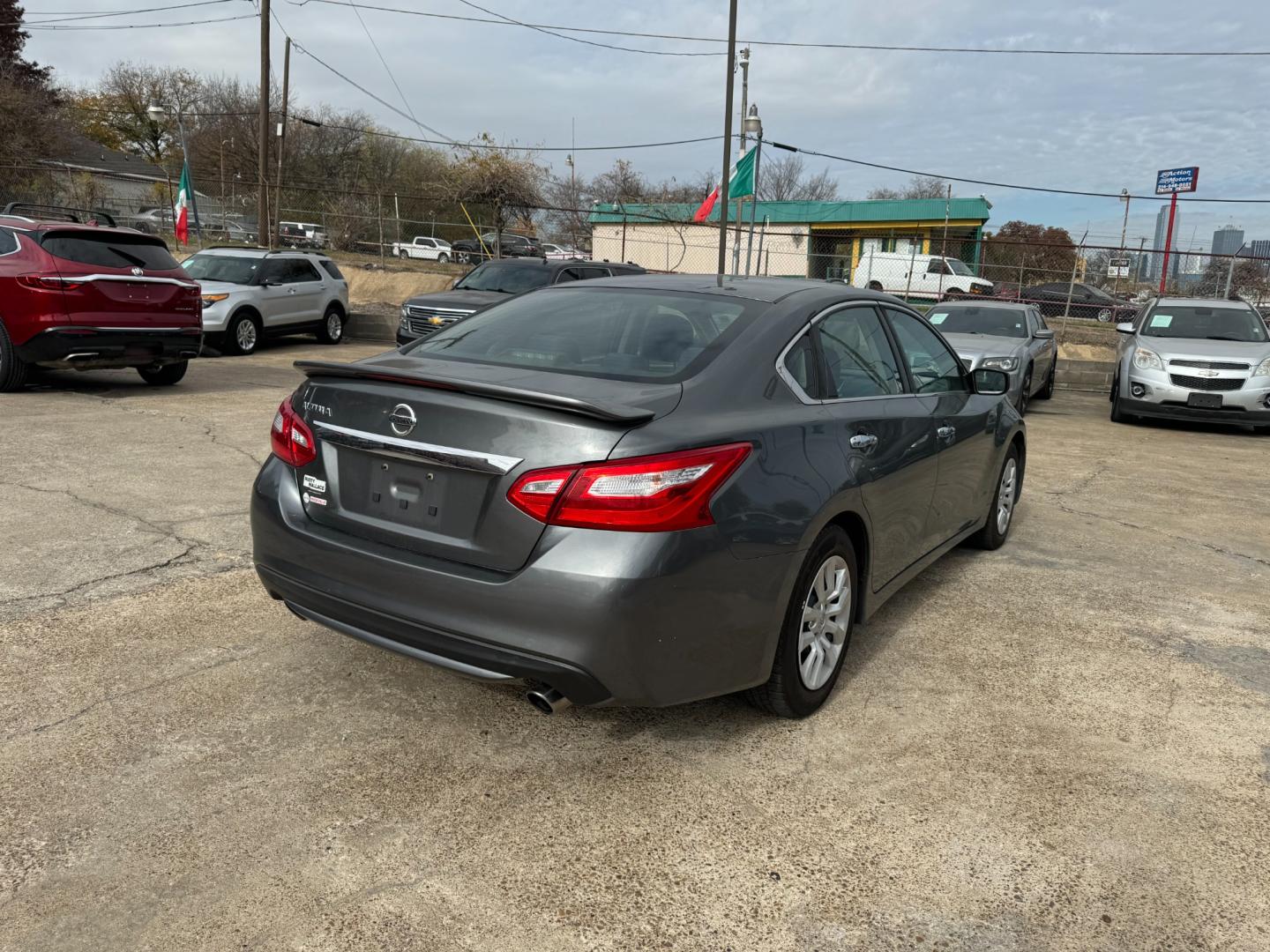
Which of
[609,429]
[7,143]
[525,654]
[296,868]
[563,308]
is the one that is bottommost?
[296,868]

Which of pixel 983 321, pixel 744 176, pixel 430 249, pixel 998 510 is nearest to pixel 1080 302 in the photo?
pixel 744 176

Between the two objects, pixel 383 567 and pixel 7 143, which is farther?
pixel 7 143

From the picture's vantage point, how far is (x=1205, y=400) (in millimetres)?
10914

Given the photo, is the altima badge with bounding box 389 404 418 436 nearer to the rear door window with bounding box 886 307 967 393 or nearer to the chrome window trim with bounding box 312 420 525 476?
the chrome window trim with bounding box 312 420 525 476

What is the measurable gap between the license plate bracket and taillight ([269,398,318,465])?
10792mm

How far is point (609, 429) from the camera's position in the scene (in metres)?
2.61

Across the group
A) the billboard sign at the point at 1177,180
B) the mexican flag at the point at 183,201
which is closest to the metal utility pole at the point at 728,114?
the mexican flag at the point at 183,201

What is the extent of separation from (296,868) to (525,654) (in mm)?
779

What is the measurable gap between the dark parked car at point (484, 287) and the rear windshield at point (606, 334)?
355 inches

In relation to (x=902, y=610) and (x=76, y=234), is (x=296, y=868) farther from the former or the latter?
(x=76, y=234)

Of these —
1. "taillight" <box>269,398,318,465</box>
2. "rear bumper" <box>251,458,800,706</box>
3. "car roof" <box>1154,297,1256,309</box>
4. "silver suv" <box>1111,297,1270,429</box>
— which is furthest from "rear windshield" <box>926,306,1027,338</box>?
"taillight" <box>269,398,318,465</box>

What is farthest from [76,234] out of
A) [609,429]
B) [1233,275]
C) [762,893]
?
[1233,275]

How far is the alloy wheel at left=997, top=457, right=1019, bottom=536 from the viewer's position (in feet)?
18.2

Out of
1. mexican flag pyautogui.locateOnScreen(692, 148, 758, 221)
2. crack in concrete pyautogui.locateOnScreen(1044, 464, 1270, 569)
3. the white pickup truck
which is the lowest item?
crack in concrete pyautogui.locateOnScreen(1044, 464, 1270, 569)
